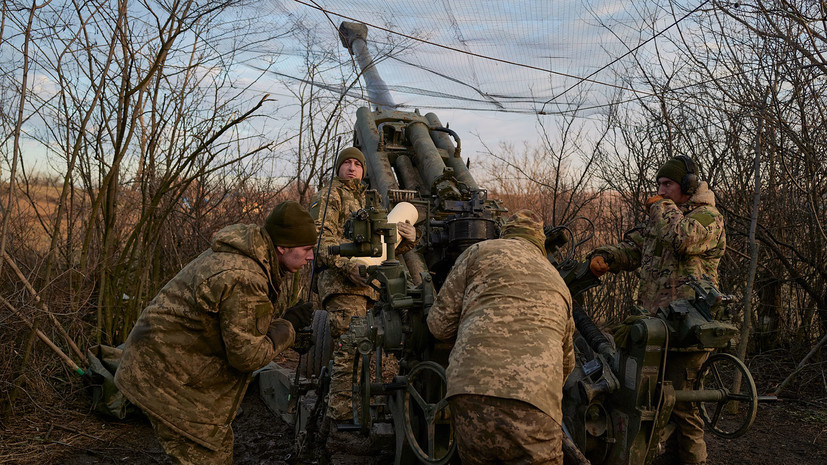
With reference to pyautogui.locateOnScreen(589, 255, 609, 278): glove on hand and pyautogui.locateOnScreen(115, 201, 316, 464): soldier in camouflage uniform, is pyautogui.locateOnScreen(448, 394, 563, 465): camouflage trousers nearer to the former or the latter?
pyautogui.locateOnScreen(115, 201, 316, 464): soldier in camouflage uniform

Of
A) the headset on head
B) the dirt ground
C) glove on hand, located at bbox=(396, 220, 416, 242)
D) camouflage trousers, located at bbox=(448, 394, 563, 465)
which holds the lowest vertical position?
the dirt ground

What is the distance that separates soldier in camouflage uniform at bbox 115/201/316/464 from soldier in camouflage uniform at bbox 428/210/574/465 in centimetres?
95

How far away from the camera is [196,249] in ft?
23.6

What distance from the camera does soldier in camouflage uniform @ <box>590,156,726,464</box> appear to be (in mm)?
4336

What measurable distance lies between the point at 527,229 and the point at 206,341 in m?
1.78

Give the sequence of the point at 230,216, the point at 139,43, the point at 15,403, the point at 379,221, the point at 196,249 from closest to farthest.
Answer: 1. the point at 379,221
2. the point at 15,403
3. the point at 139,43
4. the point at 196,249
5. the point at 230,216

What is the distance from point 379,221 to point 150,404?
1.92m

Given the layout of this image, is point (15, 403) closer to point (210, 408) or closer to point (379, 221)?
point (210, 408)

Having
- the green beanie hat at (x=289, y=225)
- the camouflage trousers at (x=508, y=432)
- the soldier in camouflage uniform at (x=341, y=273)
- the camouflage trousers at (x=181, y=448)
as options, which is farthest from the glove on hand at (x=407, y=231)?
the camouflage trousers at (x=181, y=448)

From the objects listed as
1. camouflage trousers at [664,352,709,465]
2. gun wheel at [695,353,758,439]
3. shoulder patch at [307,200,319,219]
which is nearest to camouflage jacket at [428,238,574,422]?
gun wheel at [695,353,758,439]

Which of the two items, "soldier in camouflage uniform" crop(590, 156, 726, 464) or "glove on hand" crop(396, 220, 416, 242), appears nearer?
"soldier in camouflage uniform" crop(590, 156, 726, 464)

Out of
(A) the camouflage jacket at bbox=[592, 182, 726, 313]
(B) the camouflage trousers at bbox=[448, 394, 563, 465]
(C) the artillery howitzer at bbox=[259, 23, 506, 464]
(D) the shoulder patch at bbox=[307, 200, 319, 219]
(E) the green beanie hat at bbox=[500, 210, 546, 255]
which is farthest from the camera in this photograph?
(D) the shoulder patch at bbox=[307, 200, 319, 219]

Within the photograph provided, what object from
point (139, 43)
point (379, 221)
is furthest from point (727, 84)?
point (139, 43)

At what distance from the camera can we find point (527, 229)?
355 centimetres
